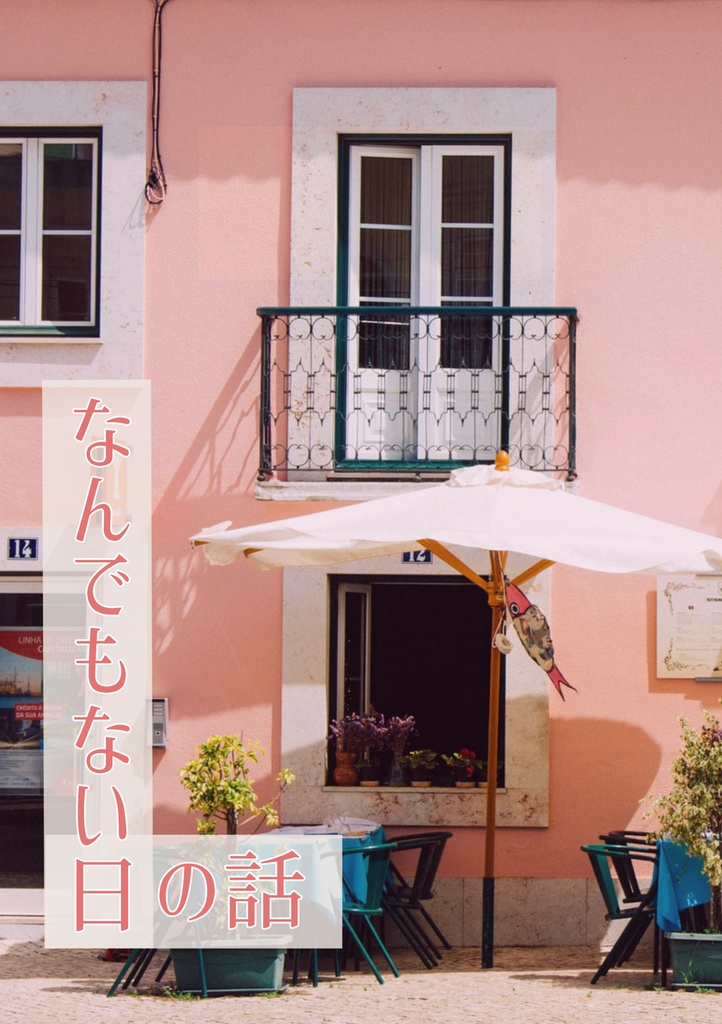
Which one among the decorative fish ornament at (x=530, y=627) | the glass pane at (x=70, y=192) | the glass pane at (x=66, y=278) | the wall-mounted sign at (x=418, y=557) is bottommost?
the decorative fish ornament at (x=530, y=627)

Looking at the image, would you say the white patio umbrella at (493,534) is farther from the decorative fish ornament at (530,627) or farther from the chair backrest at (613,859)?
the chair backrest at (613,859)

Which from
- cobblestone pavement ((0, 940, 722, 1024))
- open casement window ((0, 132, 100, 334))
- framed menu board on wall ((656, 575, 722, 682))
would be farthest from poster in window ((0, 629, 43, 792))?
framed menu board on wall ((656, 575, 722, 682))

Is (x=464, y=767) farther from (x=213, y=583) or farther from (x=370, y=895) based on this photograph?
(x=213, y=583)

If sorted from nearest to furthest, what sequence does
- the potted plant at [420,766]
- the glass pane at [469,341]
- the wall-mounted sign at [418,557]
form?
the potted plant at [420,766] → the wall-mounted sign at [418,557] → the glass pane at [469,341]

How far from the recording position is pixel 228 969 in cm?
738

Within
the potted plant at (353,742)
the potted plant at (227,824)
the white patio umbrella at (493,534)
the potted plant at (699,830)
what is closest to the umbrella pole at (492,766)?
the white patio umbrella at (493,534)

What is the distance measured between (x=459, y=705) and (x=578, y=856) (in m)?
2.58

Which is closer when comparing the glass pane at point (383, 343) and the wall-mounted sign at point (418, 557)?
the wall-mounted sign at point (418, 557)

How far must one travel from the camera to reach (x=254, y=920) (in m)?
7.44

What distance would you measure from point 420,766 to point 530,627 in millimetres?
1816

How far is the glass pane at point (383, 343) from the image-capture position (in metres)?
9.66

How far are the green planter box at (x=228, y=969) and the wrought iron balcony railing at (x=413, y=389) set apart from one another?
3.05m

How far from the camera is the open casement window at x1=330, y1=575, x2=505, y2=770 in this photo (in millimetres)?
11547

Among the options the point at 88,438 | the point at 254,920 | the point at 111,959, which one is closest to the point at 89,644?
the point at 88,438
